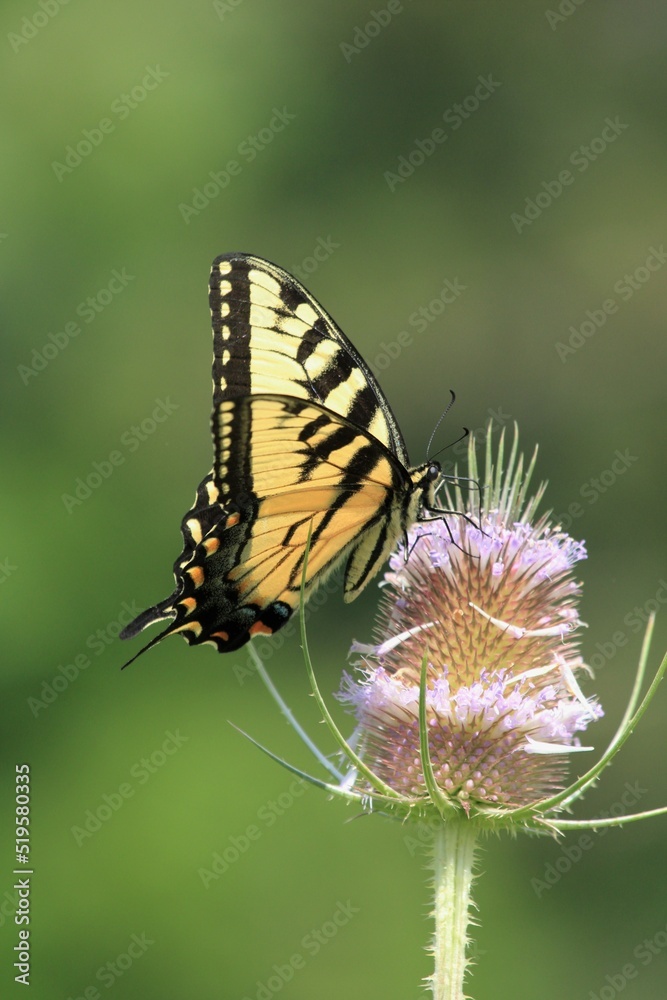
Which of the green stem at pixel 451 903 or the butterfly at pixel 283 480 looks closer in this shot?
the green stem at pixel 451 903

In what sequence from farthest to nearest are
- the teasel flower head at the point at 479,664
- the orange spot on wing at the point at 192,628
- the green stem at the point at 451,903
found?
the orange spot on wing at the point at 192,628, the teasel flower head at the point at 479,664, the green stem at the point at 451,903

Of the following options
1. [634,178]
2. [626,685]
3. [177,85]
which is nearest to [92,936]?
[626,685]

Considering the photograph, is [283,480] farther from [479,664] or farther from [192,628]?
[479,664]

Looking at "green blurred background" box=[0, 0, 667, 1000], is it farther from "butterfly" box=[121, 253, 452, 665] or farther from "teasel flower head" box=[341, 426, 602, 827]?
"teasel flower head" box=[341, 426, 602, 827]

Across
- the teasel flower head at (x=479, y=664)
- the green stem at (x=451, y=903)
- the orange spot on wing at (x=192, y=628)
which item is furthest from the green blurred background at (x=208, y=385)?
the green stem at (x=451, y=903)

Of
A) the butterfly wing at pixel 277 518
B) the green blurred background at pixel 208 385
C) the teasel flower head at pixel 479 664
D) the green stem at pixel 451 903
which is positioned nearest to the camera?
the green stem at pixel 451 903

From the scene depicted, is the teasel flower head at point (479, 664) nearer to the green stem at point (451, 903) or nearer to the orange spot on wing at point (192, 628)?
the green stem at point (451, 903)
